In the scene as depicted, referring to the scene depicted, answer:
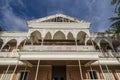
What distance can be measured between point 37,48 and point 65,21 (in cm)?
574

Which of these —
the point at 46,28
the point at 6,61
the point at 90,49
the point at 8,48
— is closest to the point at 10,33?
the point at 8,48

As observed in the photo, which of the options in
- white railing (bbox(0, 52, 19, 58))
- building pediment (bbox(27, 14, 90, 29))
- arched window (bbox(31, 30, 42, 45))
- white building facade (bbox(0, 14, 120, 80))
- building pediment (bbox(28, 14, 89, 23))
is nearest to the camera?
white building facade (bbox(0, 14, 120, 80))

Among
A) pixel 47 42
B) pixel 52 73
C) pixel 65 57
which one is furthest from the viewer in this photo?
pixel 47 42

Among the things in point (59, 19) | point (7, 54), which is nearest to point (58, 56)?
point (59, 19)

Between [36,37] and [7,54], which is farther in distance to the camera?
[36,37]

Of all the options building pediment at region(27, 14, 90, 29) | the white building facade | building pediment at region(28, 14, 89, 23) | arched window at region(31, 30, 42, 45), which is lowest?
the white building facade

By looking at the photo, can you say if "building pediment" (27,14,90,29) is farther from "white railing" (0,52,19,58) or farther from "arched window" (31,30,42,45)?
"white railing" (0,52,19,58)

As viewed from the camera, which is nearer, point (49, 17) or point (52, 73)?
point (52, 73)

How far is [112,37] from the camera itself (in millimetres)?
15445

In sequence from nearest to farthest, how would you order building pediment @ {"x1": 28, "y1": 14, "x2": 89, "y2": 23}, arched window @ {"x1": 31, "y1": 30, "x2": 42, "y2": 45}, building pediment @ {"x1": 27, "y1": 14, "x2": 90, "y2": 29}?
building pediment @ {"x1": 27, "y1": 14, "x2": 90, "y2": 29}
building pediment @ {"x1": 28, "y1": 14, "x2": 89, "y2": 23}
arched window @ {"x1": 31, "y1": 30, "x2": 42, "y2": 45}

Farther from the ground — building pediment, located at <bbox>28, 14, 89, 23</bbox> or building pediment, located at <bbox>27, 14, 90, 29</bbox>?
building pediment, located at <bbox>28, 14, 89, 23</bbox>

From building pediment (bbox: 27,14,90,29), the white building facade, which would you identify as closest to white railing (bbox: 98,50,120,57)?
the white building facade

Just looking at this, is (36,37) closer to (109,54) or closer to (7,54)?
(7,54)

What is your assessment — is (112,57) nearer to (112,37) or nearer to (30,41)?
→ (112,37)
